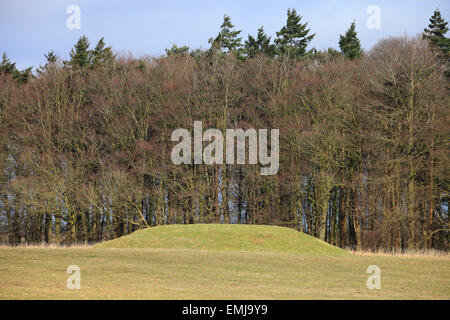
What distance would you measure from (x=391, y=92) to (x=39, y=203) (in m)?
30.8

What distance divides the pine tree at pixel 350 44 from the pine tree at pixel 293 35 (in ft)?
12.2

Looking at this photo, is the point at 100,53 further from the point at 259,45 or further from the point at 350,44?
the point at 350,44

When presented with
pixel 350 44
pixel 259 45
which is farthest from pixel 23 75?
pixel 350 44

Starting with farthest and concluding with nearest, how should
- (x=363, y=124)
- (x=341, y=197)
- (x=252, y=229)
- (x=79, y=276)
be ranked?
(x=341, y=197), (x=363, y=124), (x=252, y=229), (x=79, y=276)

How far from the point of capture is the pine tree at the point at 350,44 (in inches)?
2319

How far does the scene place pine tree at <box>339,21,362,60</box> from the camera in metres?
58.9

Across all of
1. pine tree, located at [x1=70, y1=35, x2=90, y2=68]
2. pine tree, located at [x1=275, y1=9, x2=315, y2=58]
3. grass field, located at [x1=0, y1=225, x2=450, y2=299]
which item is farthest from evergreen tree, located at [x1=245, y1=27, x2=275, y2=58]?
grass field, located at [x1=0, y1=225, x2=450, y2=299]

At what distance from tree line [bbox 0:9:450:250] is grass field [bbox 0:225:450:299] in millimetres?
11842

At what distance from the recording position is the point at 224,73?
5128 cm

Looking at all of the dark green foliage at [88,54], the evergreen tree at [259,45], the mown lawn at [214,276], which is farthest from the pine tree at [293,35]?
the mown lawn at [214,276]

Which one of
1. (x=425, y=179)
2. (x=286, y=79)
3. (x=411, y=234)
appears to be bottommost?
(x=411, y=234)

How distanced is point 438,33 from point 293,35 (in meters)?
16.0

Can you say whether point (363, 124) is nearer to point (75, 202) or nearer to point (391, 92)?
point (391, 92)
